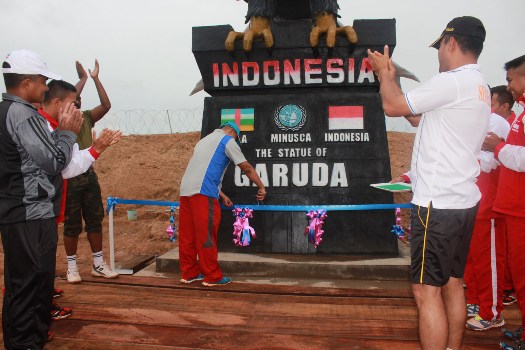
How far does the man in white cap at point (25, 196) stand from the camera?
2.84 m

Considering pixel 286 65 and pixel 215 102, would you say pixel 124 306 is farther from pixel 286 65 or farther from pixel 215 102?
pixel 286 65

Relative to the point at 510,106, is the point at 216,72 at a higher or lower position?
higher

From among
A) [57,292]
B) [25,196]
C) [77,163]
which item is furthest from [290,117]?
[25,196]

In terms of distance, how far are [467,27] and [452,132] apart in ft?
2.19

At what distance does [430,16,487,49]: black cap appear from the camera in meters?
2.72

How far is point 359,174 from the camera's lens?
19.3 ft

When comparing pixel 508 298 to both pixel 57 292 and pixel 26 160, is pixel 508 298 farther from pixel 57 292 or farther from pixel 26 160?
pixel 57 292

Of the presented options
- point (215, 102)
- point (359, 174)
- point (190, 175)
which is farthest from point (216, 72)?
point (359, 174)

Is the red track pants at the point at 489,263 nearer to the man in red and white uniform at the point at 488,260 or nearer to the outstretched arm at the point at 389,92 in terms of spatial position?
the man in red and white uniform at the point at 488,260

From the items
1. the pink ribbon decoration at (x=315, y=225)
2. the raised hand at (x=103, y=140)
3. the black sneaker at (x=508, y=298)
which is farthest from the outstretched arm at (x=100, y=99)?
the black sneaker at (x=508, y=298)

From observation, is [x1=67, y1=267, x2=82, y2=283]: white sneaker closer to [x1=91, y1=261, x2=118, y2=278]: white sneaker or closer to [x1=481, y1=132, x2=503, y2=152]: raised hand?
[x1=91, y1=261, x2=118, y2=278]: white sneaker

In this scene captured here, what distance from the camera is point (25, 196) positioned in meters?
2.92

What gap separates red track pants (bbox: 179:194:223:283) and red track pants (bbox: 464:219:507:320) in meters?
2.63

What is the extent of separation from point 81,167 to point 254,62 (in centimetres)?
350
